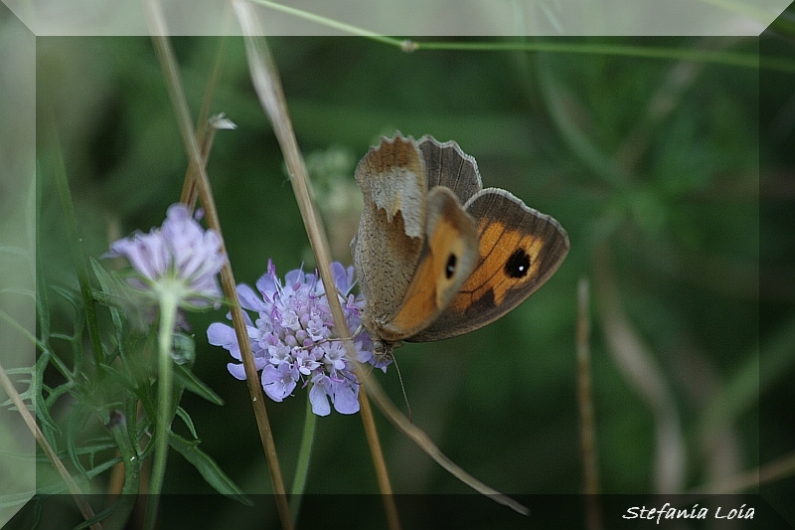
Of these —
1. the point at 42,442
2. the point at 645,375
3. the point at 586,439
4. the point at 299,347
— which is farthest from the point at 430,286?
the point at 645,375

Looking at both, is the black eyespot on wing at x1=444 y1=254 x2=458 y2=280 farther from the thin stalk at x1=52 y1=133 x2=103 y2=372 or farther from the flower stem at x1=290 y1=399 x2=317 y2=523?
the thin stalk at x1=52 y1=133 x2=103 y2=372

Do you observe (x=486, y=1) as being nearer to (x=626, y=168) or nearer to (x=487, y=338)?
(x=626, y=168)

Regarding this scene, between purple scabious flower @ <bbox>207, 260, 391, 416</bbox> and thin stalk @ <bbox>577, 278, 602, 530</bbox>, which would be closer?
purple scabious flower @ <bbox>207, 260, 391, 416</bbox>

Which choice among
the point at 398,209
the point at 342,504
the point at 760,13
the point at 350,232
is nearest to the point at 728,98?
the point at 760,13

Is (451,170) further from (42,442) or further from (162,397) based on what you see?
(42,442)

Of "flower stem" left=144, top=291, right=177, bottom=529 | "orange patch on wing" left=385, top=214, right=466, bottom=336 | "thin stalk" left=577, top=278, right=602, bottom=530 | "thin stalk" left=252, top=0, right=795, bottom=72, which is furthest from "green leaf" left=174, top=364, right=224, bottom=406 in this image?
"thin stalk" left=577, top=278, right=602, bottom=530

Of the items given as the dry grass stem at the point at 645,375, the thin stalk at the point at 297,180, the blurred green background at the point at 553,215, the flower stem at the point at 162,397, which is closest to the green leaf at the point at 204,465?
the flower stem at the point at 162,397

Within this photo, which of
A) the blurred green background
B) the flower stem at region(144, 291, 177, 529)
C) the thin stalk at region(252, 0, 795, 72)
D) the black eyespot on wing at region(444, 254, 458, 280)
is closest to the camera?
the flower stem at region(144, 291, 177, 529)
